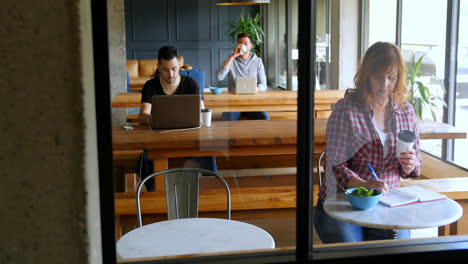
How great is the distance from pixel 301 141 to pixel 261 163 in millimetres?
1673

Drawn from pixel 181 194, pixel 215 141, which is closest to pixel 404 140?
pixel 181 194

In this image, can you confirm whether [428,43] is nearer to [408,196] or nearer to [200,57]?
[408,196]

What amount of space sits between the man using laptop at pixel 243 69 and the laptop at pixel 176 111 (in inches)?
9.0

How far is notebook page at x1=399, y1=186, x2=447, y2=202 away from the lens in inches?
66.8

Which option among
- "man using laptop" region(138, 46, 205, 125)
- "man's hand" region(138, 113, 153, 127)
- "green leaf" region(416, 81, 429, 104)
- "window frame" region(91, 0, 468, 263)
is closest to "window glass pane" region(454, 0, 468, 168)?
"green leaf" region(416, 81, 429, 104)

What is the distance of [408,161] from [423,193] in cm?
12

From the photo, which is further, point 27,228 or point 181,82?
point 181,82

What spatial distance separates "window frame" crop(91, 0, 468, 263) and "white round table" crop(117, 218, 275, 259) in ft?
0.52

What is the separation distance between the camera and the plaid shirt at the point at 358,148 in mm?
1707

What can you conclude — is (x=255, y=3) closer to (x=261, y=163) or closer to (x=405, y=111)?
(x=261, y=163)

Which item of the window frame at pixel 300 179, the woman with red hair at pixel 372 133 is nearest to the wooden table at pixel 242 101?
the woman with red hair at pixel 372 133

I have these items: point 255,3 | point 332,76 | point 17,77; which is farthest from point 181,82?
point 17,77

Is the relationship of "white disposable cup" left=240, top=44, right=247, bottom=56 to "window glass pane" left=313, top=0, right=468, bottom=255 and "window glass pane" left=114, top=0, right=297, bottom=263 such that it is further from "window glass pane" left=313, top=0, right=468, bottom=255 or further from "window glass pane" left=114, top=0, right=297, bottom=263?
"window glass pane" left=313, top=0, right=468, bottom=255

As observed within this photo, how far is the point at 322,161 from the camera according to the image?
1.59 metres
